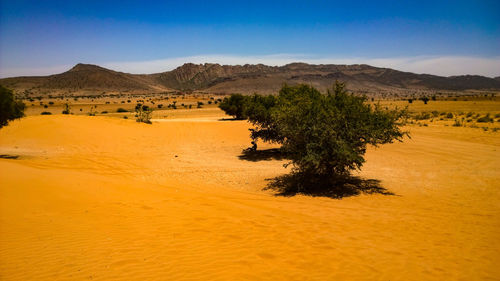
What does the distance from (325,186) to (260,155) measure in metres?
8.74

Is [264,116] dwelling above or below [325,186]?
above

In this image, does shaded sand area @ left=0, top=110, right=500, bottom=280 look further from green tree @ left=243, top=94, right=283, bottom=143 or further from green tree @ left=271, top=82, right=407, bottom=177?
green tree @ left=243, top=94, right=283, bottom=143

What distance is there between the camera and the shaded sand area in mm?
6078

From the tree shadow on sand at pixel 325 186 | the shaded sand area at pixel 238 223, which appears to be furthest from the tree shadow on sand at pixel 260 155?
the tree shadow on sand at pixel 325 186

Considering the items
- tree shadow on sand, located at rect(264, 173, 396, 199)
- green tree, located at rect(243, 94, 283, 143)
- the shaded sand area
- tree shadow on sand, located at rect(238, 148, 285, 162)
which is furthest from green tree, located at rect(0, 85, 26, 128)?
tree shadow on sand, located at rect(264, 173, 396, 199)

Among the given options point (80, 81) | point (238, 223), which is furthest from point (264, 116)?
point (80, 81)

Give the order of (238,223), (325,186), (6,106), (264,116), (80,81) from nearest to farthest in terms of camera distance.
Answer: (238,223) < (325,186) < (6,106) < (264,116) < (80,81)

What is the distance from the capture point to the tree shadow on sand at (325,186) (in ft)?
42.4

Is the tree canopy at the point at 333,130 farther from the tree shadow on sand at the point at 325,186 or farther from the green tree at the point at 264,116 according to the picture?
the green tree at the point at 264,116

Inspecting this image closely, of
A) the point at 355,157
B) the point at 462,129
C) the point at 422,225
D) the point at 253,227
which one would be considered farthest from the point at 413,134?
the point at 253,227

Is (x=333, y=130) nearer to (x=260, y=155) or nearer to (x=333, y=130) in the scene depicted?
(x=333, y=130)

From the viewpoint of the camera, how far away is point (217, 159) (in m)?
21.0

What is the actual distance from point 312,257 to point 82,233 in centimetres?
548

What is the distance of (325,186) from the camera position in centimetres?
1388
